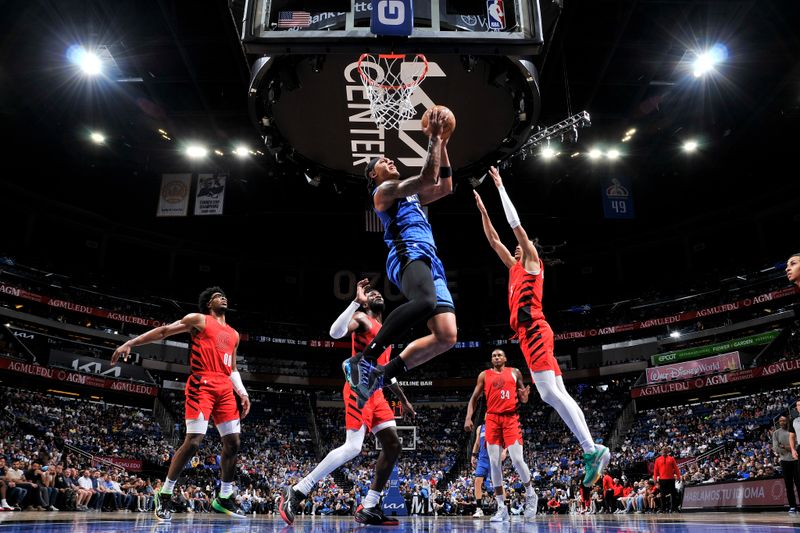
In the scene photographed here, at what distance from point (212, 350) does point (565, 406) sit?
3944 millimetres

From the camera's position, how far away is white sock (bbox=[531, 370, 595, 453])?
5.11 m

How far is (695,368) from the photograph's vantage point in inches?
1184

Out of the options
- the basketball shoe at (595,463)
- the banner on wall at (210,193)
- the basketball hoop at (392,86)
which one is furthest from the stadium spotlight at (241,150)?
the basketball shoe at (595,463)

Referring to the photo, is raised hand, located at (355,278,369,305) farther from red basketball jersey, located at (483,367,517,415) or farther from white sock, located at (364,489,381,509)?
red basketball jersey, located at (483,367,517,415)

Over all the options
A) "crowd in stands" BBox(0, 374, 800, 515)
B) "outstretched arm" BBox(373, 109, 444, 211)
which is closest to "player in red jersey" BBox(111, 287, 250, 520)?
"outstretched arm" BBox(373, 109, 444, 211)

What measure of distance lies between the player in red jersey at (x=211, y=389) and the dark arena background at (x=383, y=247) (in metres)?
0.12

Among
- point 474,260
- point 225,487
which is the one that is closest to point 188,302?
point 474,260

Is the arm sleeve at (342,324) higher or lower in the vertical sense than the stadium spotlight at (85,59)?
lower

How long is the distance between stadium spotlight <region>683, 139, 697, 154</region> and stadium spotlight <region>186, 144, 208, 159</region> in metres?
20.1

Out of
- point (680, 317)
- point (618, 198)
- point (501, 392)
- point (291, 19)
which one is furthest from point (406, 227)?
point (680, 317)

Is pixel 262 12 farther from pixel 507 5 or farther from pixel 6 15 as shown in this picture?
pixel 6 15

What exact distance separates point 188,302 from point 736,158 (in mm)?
31926

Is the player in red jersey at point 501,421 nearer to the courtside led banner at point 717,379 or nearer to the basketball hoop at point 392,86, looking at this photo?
the basketball hoop at point 392,86

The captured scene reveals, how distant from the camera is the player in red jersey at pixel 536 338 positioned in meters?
5.07
